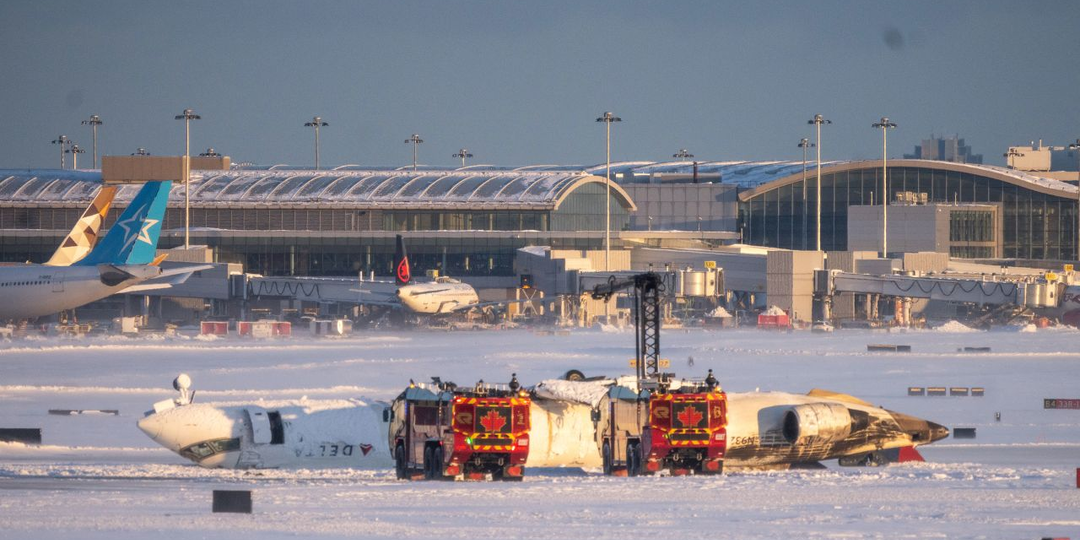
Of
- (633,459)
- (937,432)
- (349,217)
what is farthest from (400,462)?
(349,217)

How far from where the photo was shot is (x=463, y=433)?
41.9 m

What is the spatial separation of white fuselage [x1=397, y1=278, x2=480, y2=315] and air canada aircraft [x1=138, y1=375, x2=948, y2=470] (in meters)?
67.2

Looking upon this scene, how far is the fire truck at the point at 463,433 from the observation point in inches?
1639

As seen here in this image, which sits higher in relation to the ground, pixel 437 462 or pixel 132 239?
pixel 132 239

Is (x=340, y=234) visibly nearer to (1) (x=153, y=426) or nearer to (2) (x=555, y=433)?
(1) (x=153, y=426)

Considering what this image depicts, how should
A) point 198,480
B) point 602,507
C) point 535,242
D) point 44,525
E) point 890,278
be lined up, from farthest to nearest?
point 535,242 < point 890,278 < point 198,480 < point 602,507 < point 44,525

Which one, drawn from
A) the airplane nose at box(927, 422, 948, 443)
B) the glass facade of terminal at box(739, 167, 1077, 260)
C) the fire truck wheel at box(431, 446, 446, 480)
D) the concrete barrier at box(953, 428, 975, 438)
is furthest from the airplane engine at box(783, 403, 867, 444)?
the glass facade of terminal at box(739, 167, 1077, 260)

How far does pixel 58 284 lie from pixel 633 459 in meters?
56.6

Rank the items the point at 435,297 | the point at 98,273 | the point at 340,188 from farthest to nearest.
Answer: the point at 340,188, the point at 435,297, the point at 98,273

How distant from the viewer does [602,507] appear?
35469 millimetres

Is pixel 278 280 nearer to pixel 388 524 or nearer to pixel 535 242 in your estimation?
pixel 535 242

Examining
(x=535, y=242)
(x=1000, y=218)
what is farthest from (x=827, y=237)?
(x=535, y=242)

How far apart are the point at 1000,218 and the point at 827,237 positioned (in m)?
17.9

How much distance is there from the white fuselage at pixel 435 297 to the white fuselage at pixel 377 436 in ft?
220
